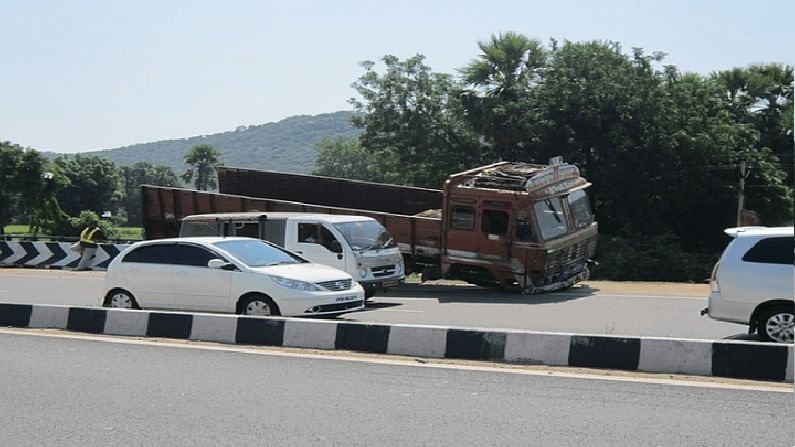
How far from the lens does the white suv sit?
1130 centimetres

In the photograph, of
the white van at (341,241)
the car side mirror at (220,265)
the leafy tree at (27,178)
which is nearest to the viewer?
the car side mirror at (220,265)

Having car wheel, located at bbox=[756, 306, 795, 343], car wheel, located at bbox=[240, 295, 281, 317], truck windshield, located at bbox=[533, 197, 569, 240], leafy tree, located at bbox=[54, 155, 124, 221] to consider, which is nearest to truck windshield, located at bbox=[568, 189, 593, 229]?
truck windshield, located at bbox=[533, 197, 569, 240]

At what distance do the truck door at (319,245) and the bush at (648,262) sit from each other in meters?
13.8

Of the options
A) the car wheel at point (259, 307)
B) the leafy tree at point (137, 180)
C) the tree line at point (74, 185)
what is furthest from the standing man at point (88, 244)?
the leafy tree at point (137, 180)

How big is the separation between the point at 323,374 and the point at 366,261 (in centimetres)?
821

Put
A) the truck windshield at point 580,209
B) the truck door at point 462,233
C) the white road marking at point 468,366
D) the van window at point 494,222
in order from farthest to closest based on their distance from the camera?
the truck windshield at point 580,209 → the truck door at point 462,233 → the van window at point 494,222 → the white road marking at point 468,366

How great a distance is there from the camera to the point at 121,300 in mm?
14562

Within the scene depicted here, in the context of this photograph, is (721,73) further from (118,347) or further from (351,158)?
(351,158)

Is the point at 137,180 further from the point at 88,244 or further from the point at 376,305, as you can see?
the point at 376,305

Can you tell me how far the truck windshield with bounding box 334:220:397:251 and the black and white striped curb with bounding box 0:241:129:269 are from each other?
1271 centimetres

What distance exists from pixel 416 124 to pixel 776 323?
30268mm

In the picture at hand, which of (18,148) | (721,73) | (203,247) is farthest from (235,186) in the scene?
(18,148)

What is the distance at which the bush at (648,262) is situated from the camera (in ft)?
99.0

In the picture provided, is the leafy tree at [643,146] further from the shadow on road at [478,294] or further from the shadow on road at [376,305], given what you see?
the shadow on road at [376,305]
